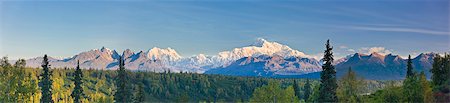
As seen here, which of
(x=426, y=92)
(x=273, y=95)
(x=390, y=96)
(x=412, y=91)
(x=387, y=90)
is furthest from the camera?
(x=273, y=95)

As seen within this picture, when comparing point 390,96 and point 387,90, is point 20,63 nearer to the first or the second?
point 390,96

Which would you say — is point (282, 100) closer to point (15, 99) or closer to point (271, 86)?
point (271, 86)

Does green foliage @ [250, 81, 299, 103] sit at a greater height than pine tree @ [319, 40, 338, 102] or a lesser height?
lesser

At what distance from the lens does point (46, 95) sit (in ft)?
317

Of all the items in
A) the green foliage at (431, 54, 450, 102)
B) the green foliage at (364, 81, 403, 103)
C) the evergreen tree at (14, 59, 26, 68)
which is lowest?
the green foliage at (364, 81, 403, 103)

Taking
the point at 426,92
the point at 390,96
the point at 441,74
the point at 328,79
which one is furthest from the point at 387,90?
the point at 328,79

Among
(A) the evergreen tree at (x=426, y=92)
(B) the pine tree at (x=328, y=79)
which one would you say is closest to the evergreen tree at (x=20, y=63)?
(B) the pine tree at (x=328, y=79)

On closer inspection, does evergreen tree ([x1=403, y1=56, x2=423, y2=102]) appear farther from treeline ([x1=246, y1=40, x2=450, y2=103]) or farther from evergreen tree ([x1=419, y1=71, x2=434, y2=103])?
evergreen tree ([x1=419, y1=71, x2=434, y2=103])

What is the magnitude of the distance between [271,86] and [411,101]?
1274 inches

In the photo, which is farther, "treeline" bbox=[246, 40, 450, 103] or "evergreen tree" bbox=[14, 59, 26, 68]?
"evergreen tree" bbox=[14, 59, 26, 68]

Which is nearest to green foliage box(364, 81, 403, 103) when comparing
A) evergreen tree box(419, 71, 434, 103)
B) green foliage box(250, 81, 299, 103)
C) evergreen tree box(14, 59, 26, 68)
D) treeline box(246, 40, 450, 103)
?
treeline box(246, 40, 450, 103)

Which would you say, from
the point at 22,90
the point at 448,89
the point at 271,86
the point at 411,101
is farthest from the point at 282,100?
the point at 22,90

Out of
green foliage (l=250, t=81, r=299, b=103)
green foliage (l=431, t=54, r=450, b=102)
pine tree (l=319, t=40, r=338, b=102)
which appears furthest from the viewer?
green foliage (l=250, t=81, r=299, b=103)

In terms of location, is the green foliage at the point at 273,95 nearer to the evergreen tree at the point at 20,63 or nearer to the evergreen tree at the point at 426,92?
the evergreen tree at the point at 426,92
